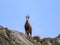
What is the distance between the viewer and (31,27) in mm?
31359

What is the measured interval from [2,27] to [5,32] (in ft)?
2.32

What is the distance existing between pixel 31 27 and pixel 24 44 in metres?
6.16

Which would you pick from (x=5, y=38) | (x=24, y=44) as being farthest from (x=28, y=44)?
(x=5, y=38)

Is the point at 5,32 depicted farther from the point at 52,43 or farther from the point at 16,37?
the point at 52,43

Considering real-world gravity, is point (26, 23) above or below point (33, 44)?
above

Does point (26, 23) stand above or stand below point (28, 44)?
above

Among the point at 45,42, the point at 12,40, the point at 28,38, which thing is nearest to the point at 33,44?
the point at 28,38

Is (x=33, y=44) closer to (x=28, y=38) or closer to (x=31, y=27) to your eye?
(x=28, y=38)

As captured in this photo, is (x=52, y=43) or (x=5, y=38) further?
(x=52, y=43)

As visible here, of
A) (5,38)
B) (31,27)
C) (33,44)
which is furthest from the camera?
(31,27)

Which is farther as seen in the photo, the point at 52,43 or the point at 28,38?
the point at 52,43

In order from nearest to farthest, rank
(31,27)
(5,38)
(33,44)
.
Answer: (5,38) < (33,44) < (31,27)

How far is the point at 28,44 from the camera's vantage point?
2597 centimetres

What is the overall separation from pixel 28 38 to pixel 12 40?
109 inches
